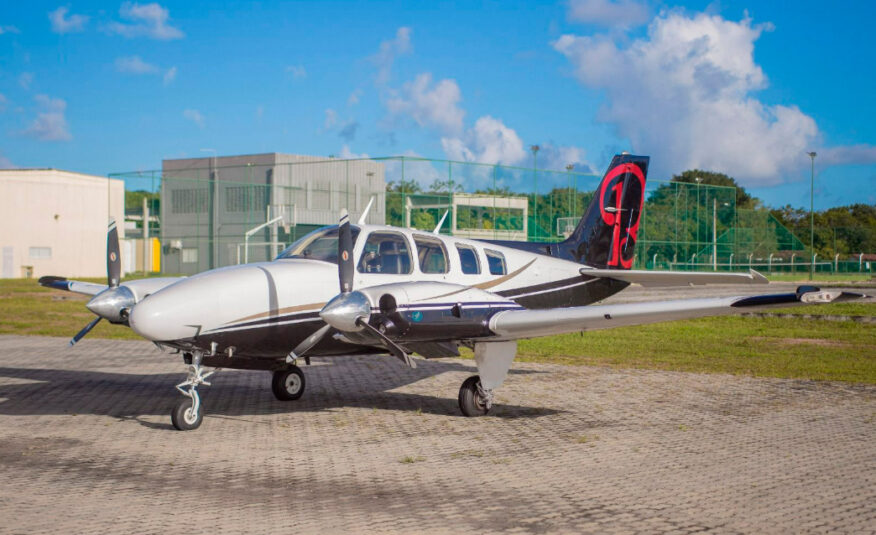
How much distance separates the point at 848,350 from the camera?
63.3 ft

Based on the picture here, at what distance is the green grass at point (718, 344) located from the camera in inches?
656

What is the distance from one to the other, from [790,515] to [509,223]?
36.1 meters

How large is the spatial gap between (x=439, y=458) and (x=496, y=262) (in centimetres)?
461

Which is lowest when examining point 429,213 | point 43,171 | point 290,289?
point 290,289

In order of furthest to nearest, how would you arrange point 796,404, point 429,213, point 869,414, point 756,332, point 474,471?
point 429,213 → point 756,332 → point 796,404 → point 869,414 → point 474,471

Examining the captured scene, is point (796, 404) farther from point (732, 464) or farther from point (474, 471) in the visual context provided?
point (474, 471)

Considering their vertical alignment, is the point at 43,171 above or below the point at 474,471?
above

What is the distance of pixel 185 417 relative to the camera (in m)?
10.1

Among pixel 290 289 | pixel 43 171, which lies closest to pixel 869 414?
pixel 290 289

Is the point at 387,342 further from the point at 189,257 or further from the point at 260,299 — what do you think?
the point at 189,257

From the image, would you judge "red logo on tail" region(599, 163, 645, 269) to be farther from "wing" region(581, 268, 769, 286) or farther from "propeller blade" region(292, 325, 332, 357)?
"propeller blade" region(292, 325, 332, 357)

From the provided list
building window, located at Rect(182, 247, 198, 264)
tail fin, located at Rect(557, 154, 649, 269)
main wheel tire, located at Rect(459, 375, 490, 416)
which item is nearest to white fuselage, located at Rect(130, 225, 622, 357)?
main wheel tire, located at Rect(459, 375, 490, 416)

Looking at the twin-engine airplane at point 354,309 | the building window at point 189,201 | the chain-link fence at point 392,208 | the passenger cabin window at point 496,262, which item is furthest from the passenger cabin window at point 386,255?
the building window at point 189,201

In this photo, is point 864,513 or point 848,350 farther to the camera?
point 848,350
